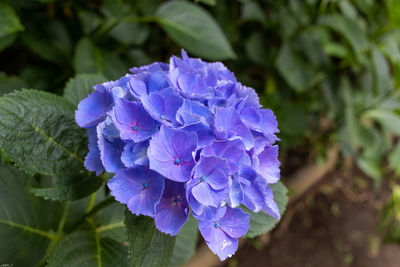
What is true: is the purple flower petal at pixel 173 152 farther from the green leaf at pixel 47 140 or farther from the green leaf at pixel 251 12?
the green leaf at pixel 251 12

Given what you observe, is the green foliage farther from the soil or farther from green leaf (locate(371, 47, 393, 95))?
the soil

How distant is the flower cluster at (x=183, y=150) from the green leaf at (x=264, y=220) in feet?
0.40

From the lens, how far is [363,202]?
290cm

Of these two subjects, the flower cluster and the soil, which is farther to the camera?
the soil

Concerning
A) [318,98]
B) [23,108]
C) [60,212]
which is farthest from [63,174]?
[318,98]

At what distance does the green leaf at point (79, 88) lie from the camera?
87cm

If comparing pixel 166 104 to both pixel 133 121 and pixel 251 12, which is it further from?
pixel 251 12

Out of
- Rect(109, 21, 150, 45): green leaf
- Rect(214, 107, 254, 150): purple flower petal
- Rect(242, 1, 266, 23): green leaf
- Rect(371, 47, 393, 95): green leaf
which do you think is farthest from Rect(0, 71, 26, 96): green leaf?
Rect(371, 47, 393, 95): green leaf

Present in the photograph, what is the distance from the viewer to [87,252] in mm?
815

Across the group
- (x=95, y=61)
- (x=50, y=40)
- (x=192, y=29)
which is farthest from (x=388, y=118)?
(x=50, y=40)

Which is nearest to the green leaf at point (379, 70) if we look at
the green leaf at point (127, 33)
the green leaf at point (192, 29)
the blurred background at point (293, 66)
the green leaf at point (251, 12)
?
the blurred background at point (293, 66)

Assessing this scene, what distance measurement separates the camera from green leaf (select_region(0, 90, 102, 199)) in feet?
2.25

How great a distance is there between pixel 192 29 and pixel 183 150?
850mm

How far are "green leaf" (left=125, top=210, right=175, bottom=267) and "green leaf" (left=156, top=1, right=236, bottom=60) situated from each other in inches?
29.6
